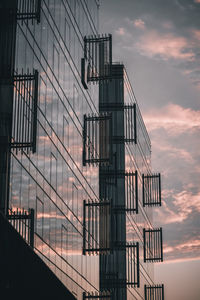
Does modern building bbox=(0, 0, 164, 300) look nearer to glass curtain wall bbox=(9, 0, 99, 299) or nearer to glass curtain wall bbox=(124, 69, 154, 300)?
glass curtain wall bbox=(9, 0, 99, 299)

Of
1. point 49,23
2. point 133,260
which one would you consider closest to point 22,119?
point 49,23

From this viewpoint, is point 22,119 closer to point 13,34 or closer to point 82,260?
point 13,34

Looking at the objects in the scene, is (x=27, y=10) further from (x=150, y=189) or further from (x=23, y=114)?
(x=150, y=189)

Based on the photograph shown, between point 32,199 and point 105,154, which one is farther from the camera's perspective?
point 105,154

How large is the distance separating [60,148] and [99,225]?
7392 mm

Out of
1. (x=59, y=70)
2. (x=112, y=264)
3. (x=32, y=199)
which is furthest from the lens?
(x=112, y=264)

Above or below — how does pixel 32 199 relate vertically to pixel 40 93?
below

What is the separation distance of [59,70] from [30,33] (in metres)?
6.17

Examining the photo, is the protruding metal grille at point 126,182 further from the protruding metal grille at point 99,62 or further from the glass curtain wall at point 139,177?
the protruding metal grille at point 99,62

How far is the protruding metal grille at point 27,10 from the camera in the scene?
22891 millimetres

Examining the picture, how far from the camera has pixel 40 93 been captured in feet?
89.6

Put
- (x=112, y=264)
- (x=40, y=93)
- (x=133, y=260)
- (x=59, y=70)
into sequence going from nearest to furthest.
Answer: (x=40, y=93), (x=59, y=70), (x=112, y=264), (x=133, y=260)

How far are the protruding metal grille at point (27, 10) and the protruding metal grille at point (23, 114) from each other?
2.07 m

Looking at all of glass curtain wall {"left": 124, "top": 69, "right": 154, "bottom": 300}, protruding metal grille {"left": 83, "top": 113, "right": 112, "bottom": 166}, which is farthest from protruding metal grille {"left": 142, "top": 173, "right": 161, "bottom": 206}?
protruding metal grille {"left": 83, "top": 113, "right": 112, "bottom": 166}
